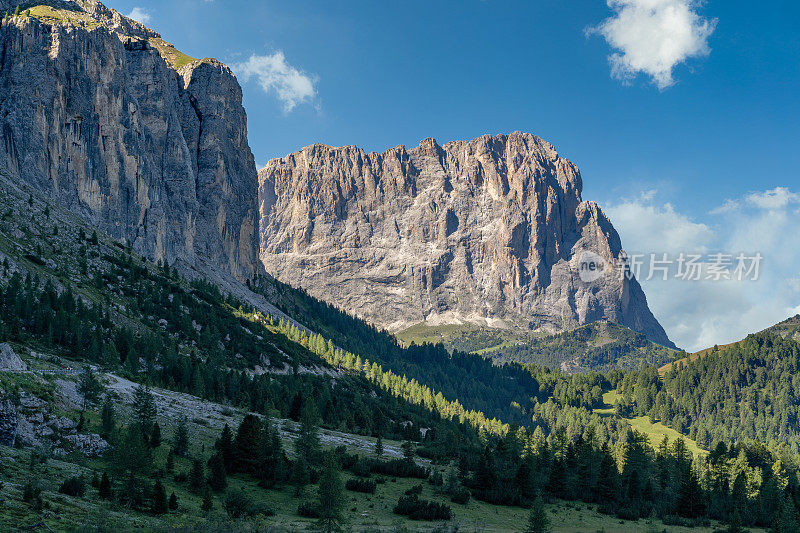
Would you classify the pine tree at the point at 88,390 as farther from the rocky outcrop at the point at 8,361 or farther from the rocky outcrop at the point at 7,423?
the rocky outcrop at the point at 7,423

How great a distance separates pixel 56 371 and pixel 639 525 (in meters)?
81.1

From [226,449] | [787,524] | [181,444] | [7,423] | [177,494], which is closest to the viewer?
[7,423]

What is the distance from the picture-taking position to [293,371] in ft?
620

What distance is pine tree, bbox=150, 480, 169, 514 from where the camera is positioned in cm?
4759

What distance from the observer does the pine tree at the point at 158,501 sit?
47591 millimetres

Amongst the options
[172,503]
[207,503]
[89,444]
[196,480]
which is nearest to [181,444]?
[196,480]

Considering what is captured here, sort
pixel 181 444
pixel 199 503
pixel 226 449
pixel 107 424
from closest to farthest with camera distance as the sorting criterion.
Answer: pixel 199 503 → pixel 107 424 → pixel 181 444 → pixel 226 449

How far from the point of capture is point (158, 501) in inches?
1890

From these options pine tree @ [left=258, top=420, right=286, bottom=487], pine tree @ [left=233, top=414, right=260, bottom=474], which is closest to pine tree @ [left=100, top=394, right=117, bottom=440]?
pine tree @ [left=233, top=414, right=260, bottom=474]

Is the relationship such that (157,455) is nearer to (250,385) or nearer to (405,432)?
(250,385)

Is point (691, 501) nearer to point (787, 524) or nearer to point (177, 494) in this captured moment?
point (787, 524)

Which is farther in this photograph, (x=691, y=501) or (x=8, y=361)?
(x=691, y=501)

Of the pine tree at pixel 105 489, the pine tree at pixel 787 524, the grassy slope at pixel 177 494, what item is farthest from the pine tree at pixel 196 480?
the pine tree at pixel 787 524

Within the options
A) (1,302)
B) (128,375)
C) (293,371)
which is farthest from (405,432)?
(1,302)
